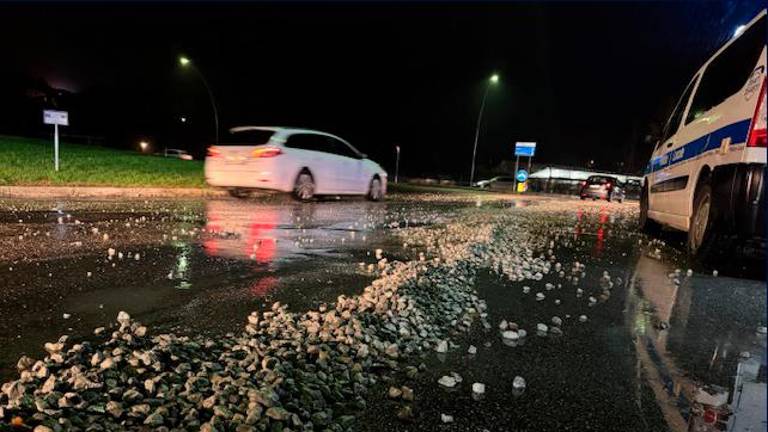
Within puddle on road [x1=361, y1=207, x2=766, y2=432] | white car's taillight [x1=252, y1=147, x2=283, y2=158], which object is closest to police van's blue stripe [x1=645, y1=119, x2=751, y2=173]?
puddle on road [x1=361, y1=207, x2=766, y2=432]

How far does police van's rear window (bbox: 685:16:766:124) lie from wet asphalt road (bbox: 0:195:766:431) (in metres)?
2.08

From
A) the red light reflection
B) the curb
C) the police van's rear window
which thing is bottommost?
the red light reflection

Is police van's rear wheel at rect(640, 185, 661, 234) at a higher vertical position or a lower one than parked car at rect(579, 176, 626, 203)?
lower

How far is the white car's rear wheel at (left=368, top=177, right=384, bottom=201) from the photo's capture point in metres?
15.0

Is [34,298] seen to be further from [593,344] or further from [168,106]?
[168,106]

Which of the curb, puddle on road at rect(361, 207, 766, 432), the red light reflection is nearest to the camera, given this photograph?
puddle on road at rect(361, 207, 766, 432)

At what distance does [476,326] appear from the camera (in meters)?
3.66

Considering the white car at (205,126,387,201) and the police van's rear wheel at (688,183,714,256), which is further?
the white car at (205,126,387,201)

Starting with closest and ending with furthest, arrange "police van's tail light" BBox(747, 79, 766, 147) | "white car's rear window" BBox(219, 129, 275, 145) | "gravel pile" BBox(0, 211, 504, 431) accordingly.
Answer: "gravel pile" BBox(0, 211, 504, 431), "police van's tail light" BBox(747, 79, 766, 147), "white car's rear window" BBox(219, 129, 275, 145)

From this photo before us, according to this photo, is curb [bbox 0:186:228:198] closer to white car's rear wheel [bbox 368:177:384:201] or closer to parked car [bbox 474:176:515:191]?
white car's rear wheel [bbox 368:177:384:201]

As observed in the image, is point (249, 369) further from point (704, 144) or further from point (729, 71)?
point (729, 71)

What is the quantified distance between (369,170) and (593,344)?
11.7 meters

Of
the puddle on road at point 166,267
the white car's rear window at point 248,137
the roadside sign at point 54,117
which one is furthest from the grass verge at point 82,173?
the puddle on road at point 166,267

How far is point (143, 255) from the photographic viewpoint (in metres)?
5.41
